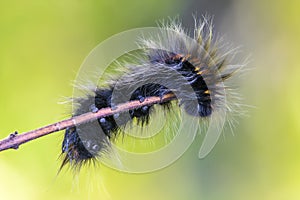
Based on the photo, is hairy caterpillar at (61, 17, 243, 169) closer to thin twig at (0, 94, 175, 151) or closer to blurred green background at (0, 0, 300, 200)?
thin twig at (0, 94, 175, 151)

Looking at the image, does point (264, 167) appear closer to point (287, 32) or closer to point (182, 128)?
point (287, 32)

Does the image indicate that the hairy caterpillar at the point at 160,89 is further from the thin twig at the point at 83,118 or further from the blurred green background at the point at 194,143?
the blurred green background at the point at 194,143

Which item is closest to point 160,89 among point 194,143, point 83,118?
point 83,118

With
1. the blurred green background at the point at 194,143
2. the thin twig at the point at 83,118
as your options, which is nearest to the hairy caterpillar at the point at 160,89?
the thin twig at the point at 83,118

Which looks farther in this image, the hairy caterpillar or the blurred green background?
the blurred green background

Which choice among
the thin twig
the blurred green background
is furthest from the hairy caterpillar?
the blurred green background

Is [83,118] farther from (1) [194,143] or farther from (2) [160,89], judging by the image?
(1) [194,143]
